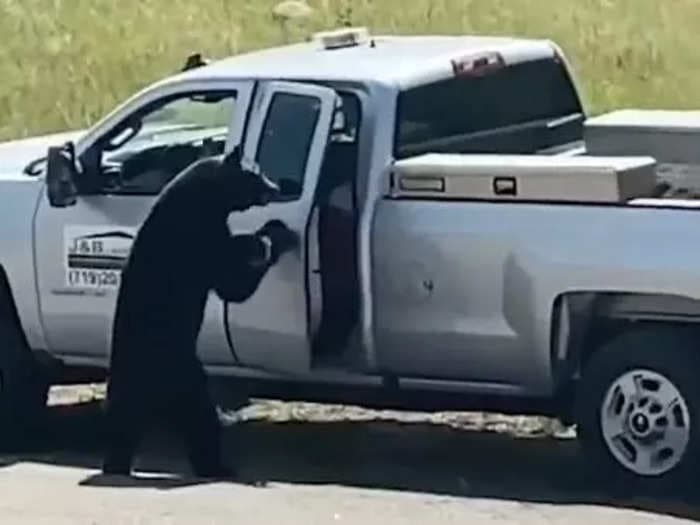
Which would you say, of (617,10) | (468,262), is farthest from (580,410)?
(617,10)

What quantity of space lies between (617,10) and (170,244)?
14678 mm

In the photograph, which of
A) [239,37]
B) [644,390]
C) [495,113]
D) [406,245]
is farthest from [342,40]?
[239,37]

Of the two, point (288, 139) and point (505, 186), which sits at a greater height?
point (288, 139)

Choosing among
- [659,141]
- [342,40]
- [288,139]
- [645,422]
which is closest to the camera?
[645,422]

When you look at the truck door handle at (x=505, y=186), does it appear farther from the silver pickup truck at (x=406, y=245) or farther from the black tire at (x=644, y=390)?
the black tire at (x=644, y=390)

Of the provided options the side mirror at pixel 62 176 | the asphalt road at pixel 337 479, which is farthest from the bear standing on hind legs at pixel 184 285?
the side mirror at pixel 62 176

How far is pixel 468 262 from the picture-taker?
10742 mm

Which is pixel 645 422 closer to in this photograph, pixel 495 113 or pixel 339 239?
pixel 339 239

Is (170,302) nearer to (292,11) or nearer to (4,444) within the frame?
(4,444)

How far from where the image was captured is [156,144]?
1188cm

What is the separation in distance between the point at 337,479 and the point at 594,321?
150 centimetres

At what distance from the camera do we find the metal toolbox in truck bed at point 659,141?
1139cm

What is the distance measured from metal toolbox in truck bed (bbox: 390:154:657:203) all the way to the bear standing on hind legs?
0.68 m

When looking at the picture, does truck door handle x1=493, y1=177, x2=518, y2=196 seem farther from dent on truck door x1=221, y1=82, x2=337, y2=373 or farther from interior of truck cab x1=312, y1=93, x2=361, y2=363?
dent on truck door x1=221, y1=82, x2=337, y2=373
